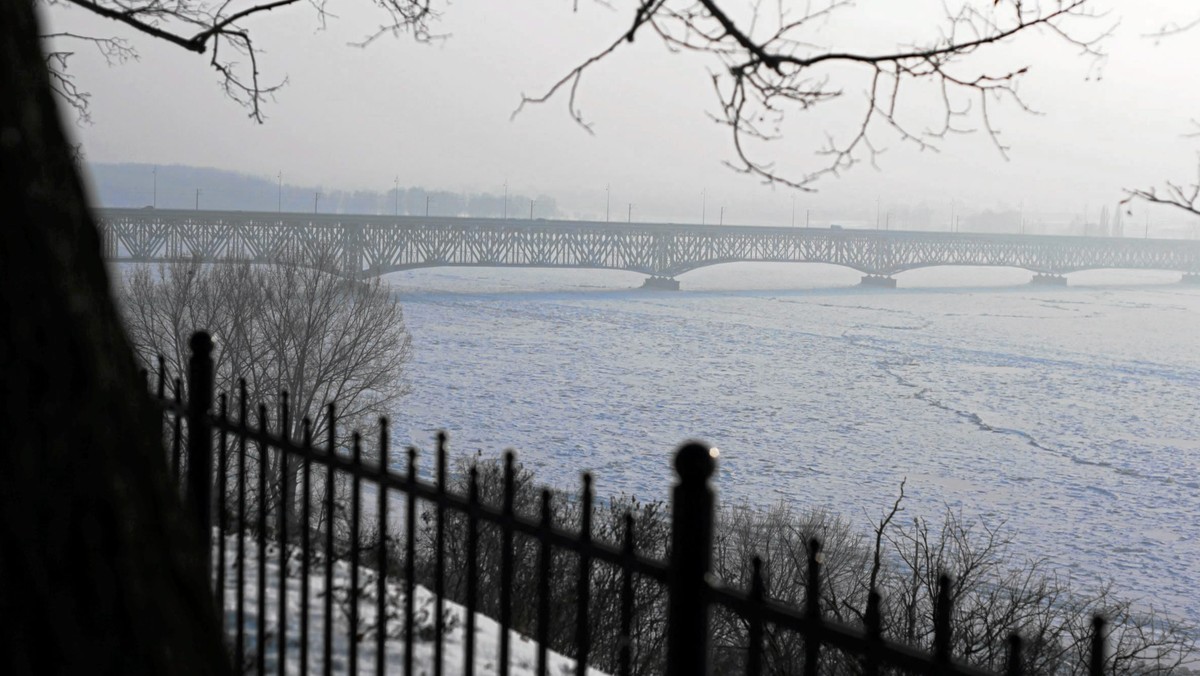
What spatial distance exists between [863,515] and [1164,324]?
59.0m

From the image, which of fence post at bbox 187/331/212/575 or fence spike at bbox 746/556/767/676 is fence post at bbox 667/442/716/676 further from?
fence post at bbox 187/331/212/575

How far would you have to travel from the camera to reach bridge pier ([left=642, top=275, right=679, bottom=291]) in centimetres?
10031

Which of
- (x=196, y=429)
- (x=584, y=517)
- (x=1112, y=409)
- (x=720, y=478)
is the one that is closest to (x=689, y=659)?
(x=584, y=517)

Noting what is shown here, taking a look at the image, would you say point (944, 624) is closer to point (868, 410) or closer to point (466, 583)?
point (466, 583)

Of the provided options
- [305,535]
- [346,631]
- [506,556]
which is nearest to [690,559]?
[506,556]

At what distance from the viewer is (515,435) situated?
34625mm

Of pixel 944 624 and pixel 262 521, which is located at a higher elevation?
pixel 944 624

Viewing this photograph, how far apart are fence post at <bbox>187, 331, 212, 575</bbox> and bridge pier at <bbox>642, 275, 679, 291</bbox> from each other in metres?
96.6

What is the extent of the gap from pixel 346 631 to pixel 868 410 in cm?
3698

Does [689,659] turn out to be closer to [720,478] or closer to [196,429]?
[196,429]

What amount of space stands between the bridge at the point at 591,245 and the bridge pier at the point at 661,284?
0.12 metres

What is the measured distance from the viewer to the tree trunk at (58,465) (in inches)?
83.8

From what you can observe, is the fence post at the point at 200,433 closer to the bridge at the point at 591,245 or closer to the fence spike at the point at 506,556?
the fence spike at the point at 506,556

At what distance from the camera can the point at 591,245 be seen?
99125 mm
